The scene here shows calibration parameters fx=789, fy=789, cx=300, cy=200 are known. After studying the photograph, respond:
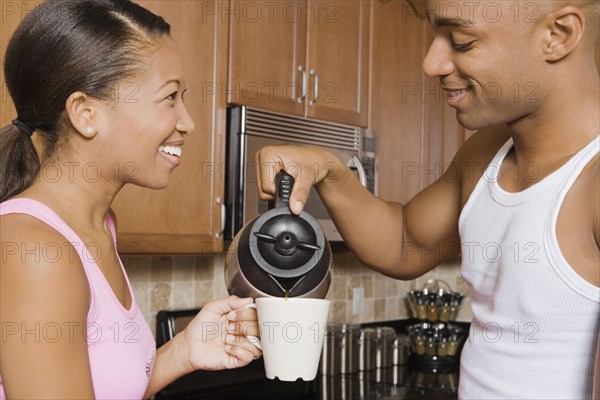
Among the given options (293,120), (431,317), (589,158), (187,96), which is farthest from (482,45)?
(431,317)

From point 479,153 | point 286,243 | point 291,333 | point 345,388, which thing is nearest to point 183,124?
point 286,243

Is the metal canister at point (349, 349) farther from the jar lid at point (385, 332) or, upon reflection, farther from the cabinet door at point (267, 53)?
the cabinet door at point (267, 53)

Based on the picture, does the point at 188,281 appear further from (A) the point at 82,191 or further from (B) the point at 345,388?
(A) the point at 82,191

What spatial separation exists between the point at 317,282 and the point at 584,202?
39 centimetres

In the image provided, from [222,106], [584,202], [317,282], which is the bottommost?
[317,282]

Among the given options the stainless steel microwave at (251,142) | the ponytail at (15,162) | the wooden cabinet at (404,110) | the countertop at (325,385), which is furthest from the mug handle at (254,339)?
the wooden cabinet at (404,110)

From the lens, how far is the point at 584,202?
1096 mm

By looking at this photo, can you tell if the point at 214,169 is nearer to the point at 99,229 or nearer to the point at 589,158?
the point at 99,229

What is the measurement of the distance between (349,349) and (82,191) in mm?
1967

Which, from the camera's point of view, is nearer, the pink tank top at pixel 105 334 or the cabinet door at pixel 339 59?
the pink tank top at pixel 105 334

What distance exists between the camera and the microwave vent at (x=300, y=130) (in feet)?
7.50

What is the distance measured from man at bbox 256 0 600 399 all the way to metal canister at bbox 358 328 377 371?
1775 mm

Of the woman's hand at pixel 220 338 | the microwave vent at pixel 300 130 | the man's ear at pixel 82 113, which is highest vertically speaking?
the microwave vent at pixel 300 130

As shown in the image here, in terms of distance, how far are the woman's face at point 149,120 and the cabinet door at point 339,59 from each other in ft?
4.23
